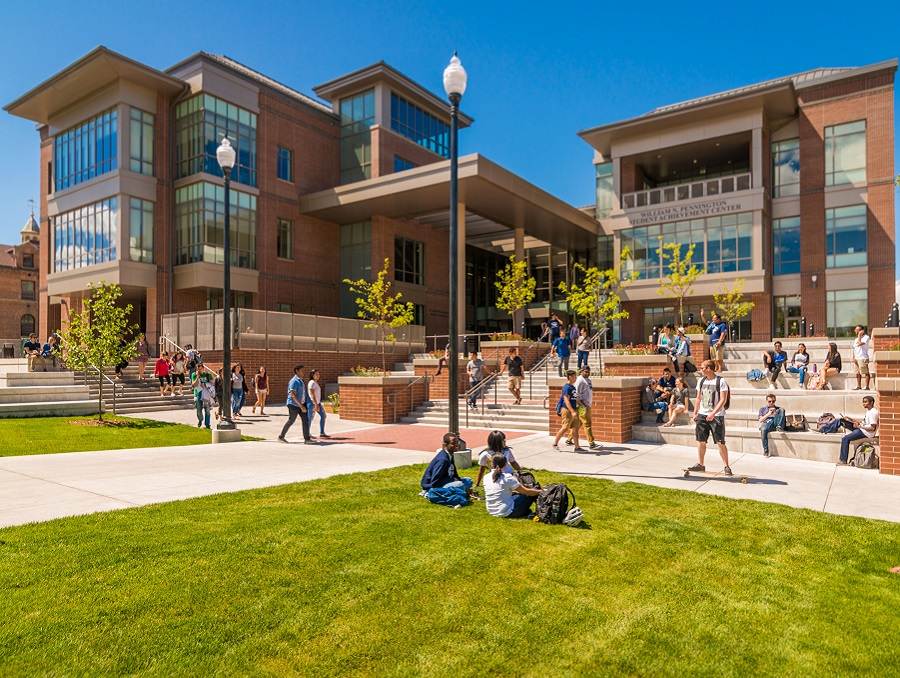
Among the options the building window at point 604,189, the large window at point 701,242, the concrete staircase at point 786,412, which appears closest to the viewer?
the concrete staircase at point 786,412

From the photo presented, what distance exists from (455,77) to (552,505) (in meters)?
6.92

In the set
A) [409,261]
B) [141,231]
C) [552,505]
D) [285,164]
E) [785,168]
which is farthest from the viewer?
[409,261]

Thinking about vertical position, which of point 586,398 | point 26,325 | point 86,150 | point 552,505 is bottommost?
point 552,505

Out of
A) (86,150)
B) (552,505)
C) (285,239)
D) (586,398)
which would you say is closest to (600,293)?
(285,239)

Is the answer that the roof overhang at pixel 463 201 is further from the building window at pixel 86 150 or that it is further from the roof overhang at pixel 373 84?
the building window at pixel 86 150

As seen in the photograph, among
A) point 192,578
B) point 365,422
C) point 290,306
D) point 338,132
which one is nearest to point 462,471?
point 192,578

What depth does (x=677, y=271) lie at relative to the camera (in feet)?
110

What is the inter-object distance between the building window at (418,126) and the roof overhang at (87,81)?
12.8 m

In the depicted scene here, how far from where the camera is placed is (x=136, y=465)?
411 inches

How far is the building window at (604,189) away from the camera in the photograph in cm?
4081

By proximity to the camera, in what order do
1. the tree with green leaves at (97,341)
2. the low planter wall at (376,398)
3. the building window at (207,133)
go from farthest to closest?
1. the building window at (207,133)
2. the low planter wall at (376,398)
3. the tree with green leaves at (97,341)

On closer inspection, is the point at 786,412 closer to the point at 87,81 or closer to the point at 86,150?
the point at 87,81

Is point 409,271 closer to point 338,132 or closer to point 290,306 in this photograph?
point 290,306

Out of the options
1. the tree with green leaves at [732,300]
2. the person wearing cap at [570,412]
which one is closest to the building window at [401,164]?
the tree with green leaves at [732,300]
